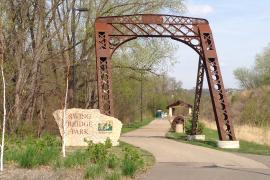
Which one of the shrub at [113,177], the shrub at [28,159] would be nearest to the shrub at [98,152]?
the shrub at [28,159]

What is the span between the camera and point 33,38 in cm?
2686

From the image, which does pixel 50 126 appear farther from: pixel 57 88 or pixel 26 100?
pixel 26 100

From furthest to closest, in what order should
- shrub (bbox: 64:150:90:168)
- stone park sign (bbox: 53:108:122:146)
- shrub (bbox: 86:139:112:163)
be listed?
stone park sign (bbox: 53:108:122:146), shrub (bbox: 86:139:112:163), shrub (bbox: 64:150:90:168)

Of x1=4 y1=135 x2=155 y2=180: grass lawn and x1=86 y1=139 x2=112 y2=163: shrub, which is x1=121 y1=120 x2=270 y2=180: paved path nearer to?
x1=4 y1=135 x2=155 y2=180: grass lawn

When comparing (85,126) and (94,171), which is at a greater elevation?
(85,126)

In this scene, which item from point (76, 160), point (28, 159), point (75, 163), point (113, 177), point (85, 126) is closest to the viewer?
point (113, 177)

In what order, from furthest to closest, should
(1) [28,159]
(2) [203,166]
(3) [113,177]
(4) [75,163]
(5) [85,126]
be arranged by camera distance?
(5) [85,126]
(2) [203,166]
(4) [75,163]
(1) [28,159]
(3) [113,177]

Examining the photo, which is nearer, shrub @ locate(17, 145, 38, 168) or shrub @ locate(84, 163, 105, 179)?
shrub @ locate(84, 163, 105, 179)

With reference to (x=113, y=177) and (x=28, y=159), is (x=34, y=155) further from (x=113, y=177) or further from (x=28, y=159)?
(x=113, y=177)

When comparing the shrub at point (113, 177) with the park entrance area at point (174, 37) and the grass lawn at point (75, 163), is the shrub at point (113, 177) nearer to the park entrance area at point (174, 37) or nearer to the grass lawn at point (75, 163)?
the grass lawn at point (75, 163)

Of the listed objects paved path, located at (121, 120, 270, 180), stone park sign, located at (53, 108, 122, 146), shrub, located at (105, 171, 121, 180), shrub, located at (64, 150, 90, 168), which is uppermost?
stone park sign, located at (53, 108, 122, 146)

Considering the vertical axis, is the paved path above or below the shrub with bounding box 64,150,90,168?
below

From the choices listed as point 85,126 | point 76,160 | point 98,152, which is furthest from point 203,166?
point 85,126

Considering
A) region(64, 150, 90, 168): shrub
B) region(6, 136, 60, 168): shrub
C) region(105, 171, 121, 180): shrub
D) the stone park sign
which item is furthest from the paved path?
region(6, 136, 60, 168): shrub
